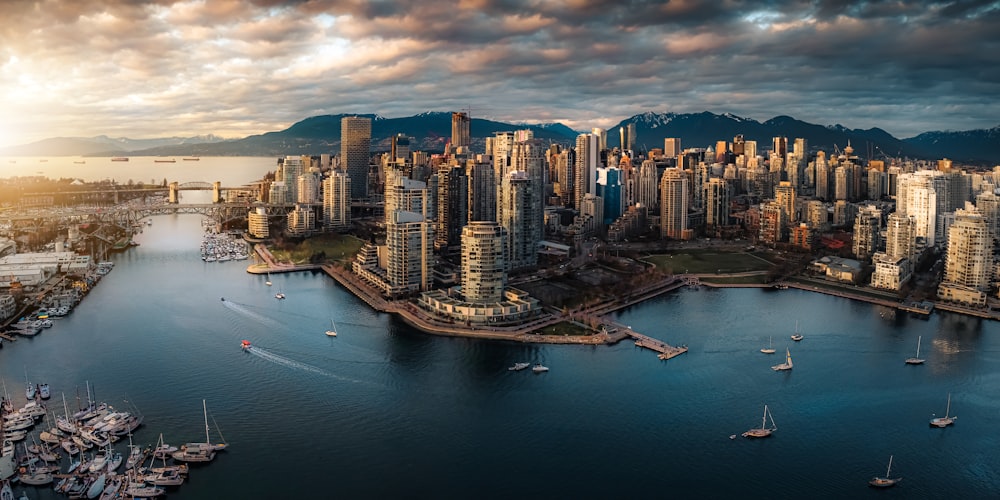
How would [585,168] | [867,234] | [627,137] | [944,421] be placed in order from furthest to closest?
1. [627,137]
2. [585,168]
3. [867,234]
4. [944,421]

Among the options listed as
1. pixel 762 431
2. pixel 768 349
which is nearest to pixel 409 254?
pixel 768 349

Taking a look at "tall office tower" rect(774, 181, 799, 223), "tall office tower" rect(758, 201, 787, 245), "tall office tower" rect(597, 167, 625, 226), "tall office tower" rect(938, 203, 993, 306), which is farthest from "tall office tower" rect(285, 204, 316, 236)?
"tall office tower" rect(938, 203, 993, 306)

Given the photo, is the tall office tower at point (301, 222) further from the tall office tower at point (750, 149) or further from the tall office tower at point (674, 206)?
the tall office tower at point (750, 149)

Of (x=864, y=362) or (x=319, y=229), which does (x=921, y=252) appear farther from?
(x=319, y=229)

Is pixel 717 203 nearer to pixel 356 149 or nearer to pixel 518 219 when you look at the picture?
pixel 518 219

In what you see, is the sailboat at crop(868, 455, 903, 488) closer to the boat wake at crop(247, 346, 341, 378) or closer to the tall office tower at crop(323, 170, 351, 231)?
the boat wake at crop(247, 346, 341, 378)

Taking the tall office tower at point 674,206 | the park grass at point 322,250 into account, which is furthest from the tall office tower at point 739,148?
the park grass at point 322,250

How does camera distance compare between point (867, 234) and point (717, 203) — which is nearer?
point (867, 234)
